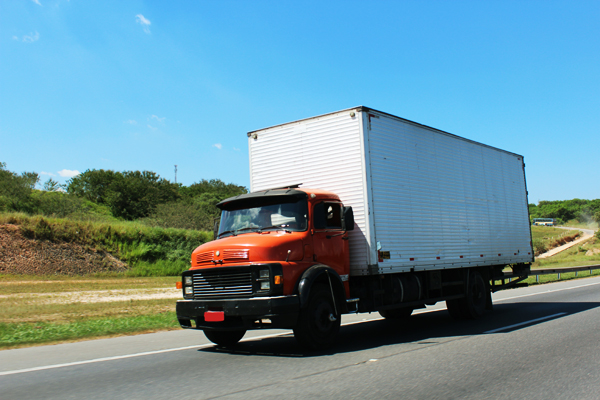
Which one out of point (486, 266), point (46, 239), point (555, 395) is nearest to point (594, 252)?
point (486, 266)

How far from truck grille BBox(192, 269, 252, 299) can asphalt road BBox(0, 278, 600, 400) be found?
→ 986 mm

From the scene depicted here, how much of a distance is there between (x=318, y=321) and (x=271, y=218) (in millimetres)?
1936

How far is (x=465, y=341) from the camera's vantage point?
8.38 m

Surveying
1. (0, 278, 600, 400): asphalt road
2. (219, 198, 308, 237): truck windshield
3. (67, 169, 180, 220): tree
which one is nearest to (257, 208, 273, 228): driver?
(219, 198, 308, 237): truck windshield

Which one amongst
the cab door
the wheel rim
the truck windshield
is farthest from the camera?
the cab door

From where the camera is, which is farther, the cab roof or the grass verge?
the grass verge

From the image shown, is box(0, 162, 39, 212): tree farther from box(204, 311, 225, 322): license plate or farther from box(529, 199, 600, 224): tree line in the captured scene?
box(529, 199, 600, 224): tree line

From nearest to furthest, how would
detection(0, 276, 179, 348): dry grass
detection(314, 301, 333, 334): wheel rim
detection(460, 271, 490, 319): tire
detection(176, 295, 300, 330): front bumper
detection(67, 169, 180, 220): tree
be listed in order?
detection(176, 295, 300, 330): front bumper, detection(314, 301, 333, 334): wheel rim, detection(0, 276, 179, 348): dry grass, detection(460, 271, 490, 319): tire, detection(67, 169, 180, 220): tree

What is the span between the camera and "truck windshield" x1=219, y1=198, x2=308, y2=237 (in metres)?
8.20

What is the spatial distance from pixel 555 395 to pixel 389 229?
4844 mm

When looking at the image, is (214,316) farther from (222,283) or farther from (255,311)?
(255,311)

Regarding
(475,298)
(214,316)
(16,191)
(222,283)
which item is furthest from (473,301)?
(16,191)

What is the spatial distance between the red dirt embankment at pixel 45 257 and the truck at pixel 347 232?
91.2ft

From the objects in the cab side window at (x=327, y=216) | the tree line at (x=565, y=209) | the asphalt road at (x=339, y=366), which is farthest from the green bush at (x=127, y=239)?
the tree line at (x=565, y=209)
